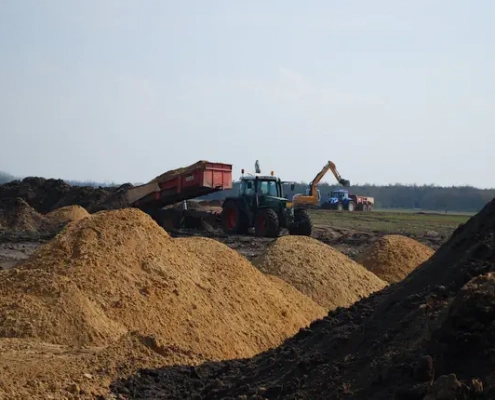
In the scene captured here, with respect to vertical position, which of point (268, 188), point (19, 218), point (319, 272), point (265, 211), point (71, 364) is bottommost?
point (71, 364)

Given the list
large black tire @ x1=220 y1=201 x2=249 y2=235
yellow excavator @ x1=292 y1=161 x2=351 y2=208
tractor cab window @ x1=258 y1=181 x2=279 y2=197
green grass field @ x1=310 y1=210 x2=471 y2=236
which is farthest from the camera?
yellow excavator @ x1=292 y1=161 x2=351 y2=208

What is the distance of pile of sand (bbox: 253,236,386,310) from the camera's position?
13734mm

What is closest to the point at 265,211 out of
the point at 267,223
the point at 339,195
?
the point at 267,223

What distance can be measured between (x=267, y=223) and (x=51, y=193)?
54.7 ft

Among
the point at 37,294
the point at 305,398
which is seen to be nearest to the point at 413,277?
the point at 305,398

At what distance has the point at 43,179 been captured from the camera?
128 feet

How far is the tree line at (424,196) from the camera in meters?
82.6

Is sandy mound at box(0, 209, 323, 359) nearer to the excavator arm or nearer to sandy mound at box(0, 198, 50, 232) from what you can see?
sandy mound at box(0, 198, 50, 232)

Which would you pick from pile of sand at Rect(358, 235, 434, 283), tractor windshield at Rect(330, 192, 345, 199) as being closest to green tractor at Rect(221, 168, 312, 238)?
pile of sand at Rect(358, 235, 434, 283)

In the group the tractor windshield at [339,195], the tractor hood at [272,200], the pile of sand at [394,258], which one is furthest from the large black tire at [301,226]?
the tractor windshield at [339,195]

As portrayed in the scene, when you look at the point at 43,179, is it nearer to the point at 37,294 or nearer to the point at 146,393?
the point at 37,294

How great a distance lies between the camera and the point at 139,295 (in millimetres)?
10047

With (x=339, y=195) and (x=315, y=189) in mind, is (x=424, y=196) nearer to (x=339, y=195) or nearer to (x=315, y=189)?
(x=339, y=195)

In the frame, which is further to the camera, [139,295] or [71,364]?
[139,295]
